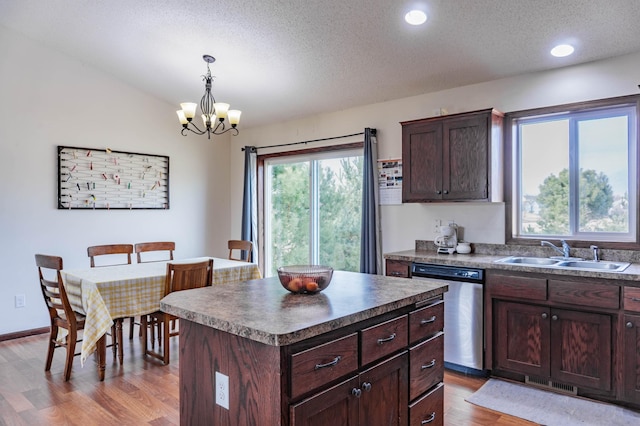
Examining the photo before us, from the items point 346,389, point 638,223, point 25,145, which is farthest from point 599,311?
point 25,145

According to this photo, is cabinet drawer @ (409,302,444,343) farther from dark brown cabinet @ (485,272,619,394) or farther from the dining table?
the dining table

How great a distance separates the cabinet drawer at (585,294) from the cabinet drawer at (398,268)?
109 cm

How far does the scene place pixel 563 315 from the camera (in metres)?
2.89

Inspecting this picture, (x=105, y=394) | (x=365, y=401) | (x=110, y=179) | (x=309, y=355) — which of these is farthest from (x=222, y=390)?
(x=110, y=179)

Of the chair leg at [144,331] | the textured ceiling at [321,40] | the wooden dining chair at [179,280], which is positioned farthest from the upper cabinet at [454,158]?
the chair leg at [144,331]

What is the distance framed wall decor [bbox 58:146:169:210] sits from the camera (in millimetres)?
4566

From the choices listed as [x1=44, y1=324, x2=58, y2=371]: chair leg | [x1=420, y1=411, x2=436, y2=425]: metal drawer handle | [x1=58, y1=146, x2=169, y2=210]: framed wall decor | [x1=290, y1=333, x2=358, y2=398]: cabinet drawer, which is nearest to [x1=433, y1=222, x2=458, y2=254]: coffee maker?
[x1=420, y1=411, x2=436, y2=425]: metal drawer handle

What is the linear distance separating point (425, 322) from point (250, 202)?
3.95 metres

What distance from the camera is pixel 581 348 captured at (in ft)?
9.30

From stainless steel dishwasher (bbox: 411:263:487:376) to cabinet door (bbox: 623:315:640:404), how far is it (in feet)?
2.93

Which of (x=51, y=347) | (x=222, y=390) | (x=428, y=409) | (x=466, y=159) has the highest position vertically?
(x=466, y=159)

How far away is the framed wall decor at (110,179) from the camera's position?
15.0ft

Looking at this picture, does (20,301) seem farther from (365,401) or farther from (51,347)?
(365,401)

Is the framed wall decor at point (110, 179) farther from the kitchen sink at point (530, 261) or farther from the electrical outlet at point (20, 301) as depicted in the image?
the kitchen sink at point (530, 261)
